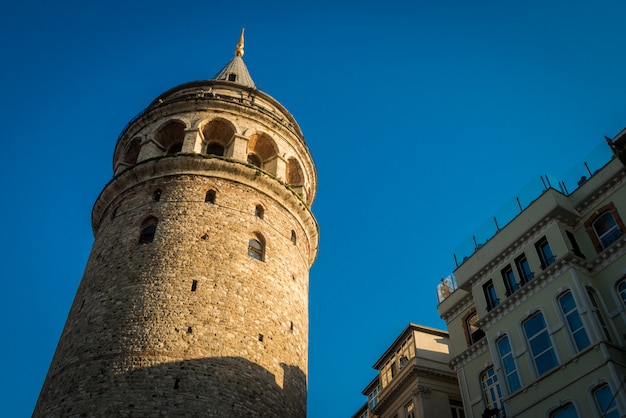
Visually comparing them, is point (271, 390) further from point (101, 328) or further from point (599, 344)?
point (599, 344)

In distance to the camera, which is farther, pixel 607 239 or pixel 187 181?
pixel 187 181

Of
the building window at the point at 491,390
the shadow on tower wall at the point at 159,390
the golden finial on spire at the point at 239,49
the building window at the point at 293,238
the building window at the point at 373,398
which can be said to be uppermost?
the golden finial on spire at the point at 239,49

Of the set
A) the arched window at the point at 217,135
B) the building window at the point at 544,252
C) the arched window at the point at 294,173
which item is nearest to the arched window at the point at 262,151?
the arched window at the point at 217,135

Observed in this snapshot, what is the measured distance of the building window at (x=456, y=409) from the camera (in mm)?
26781

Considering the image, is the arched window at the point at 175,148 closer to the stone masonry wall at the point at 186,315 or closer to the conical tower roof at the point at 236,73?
the stone masonry wall at the point at 186,315

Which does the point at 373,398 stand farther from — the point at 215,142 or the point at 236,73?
the point at 236,73

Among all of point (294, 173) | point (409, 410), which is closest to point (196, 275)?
point (409, 410)

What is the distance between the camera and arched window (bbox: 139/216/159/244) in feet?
96.8

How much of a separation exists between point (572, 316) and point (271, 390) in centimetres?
1227

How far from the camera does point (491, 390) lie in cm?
2120

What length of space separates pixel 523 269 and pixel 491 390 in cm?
403

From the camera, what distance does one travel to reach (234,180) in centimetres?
3259

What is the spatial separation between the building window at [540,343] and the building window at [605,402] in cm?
171

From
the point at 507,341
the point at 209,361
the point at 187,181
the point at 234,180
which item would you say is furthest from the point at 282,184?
the point at 507,341
